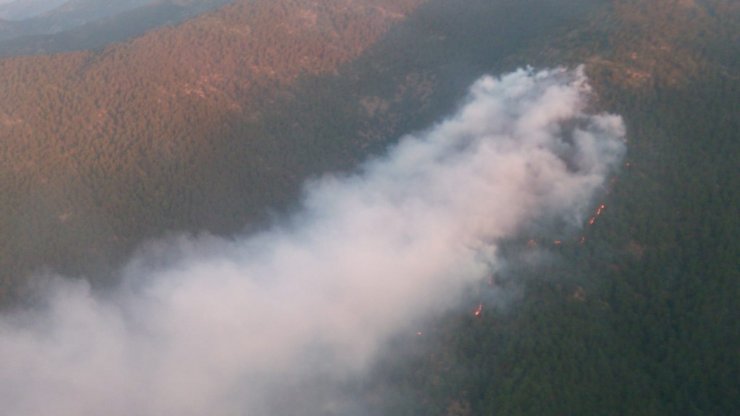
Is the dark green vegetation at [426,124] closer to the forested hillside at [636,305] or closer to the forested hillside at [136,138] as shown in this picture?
the forested hillside at [636,305]

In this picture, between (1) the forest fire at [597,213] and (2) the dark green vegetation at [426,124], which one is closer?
(2) the dark green vegetation at [426,124]

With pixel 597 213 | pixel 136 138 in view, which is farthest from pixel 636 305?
pixel 136 138

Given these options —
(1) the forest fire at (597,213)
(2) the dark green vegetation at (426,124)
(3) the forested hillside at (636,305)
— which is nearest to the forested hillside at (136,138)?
(2) the dark green vegetation at (426,124)

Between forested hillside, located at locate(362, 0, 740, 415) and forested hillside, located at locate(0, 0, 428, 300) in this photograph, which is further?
forested hillside, located at locate(0, 0, 428, 300)

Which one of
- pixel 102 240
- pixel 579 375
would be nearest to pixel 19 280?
pixel 102 240

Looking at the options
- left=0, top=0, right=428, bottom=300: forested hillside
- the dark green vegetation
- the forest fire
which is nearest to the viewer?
the dark green vegetation

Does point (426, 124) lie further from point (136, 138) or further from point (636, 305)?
point (636, 305)

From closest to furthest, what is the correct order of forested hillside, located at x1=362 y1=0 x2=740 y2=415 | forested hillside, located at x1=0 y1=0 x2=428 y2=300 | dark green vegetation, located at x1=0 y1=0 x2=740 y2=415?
forested hillside, located at x1=362 y1=0 x2=740 y2=415 < dark green vegetation, located at x1=0 y1=0 x2=740 y2=415 < forested hillside, located at x1=0 y1=0 x2=428 y2=300

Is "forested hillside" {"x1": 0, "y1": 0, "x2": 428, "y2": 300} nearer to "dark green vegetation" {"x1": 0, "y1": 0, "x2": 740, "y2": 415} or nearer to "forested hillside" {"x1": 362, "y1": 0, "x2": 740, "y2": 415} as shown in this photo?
"dark green vegetation" {"x1": 0, "y1": 0, "x2": 740, "y2": 415}

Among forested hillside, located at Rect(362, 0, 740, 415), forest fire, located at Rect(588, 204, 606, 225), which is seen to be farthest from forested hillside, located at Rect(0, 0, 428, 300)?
forest fire, located at Rect(588, 204, 606, 225)
